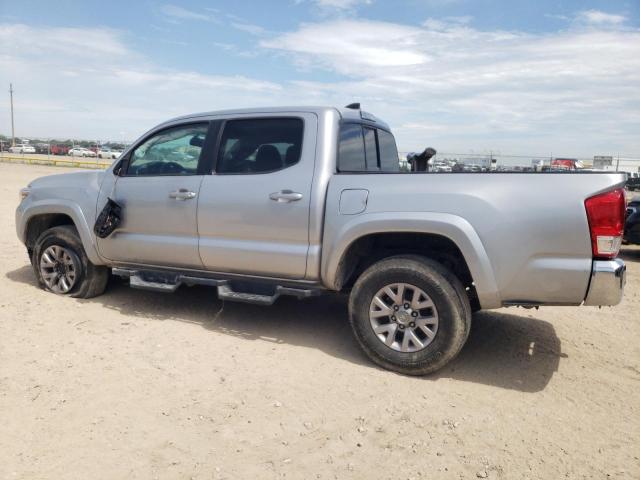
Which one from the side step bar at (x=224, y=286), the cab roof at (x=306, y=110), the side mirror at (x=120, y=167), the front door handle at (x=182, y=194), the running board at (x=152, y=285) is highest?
the cab roof at (x=306, y=110)

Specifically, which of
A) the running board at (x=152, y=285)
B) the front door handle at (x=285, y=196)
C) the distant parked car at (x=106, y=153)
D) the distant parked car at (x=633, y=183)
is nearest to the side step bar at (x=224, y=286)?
the running board at (x=152, y=285)

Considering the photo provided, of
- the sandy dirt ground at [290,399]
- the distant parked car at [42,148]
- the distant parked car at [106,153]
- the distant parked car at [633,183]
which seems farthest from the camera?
the distant parked car at [42,148]

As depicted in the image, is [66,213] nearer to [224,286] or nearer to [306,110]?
[224,286]

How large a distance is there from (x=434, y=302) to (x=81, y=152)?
50485 mm

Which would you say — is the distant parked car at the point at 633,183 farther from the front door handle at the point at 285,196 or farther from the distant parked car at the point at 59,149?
the distant parked car at the point at 59,149

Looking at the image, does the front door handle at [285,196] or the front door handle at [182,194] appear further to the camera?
the front door handle at [182,194]

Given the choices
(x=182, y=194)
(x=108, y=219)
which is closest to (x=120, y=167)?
(x=108, y=219)

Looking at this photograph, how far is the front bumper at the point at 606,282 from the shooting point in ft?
10.7

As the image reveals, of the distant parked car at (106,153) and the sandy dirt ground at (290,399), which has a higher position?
the distant parked car at (106,153)

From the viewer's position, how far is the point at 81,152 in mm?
47719

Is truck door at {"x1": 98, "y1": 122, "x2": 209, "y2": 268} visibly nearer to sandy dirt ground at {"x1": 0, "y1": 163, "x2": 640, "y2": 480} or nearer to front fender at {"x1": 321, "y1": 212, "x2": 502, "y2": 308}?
sandy dirt ground at {"x1": 0, "y1": 163, "x2": 640, "y2": 480}

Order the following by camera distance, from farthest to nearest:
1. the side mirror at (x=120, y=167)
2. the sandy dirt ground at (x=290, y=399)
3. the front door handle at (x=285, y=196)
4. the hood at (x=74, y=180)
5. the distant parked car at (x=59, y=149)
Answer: the distant parked car at (x=59, y=149) < the hood at (x=74, y=180) < the side mirror at (x=120, y=167) < the front door handle at (x=285, y=196) < the sandy dirt ground at (x=290, y=399)

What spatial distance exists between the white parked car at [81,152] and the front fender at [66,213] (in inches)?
1662

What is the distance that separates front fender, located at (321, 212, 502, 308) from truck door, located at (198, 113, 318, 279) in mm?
256
